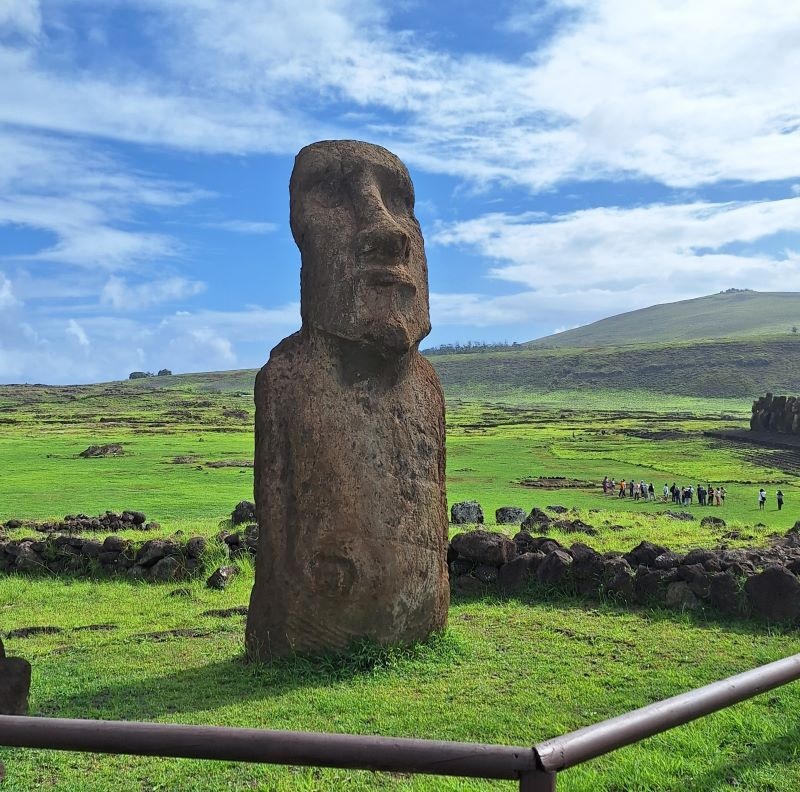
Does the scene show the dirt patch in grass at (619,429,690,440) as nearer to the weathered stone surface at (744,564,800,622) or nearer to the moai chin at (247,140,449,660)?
the weathered stone surface at (744,564,800,622)

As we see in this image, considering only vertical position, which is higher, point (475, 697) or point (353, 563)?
point (353, 563)

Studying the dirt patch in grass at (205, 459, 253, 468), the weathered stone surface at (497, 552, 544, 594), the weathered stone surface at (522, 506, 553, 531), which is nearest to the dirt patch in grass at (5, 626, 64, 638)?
the weathered stone surface at (497, 552, 544, 594)

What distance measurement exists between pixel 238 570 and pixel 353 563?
5.67m

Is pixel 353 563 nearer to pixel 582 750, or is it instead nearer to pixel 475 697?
pixel 475 697

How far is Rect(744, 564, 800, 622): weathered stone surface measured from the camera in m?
8.47

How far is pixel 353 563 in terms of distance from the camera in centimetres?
721

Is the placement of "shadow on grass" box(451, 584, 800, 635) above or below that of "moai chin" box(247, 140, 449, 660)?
below

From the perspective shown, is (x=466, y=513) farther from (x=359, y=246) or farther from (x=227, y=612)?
(x=359, y=246)

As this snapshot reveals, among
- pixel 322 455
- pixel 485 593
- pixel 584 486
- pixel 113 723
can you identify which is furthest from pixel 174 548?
pixel 584 486

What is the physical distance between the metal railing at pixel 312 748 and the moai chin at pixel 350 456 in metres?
4.46

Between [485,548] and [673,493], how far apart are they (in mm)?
16917

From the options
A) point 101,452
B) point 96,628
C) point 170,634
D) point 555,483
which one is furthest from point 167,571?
point 101,452

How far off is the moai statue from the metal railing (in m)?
2.99

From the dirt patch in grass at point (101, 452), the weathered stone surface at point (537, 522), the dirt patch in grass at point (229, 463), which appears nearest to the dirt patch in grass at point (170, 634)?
the weathered stone surface at point (537, 522)
